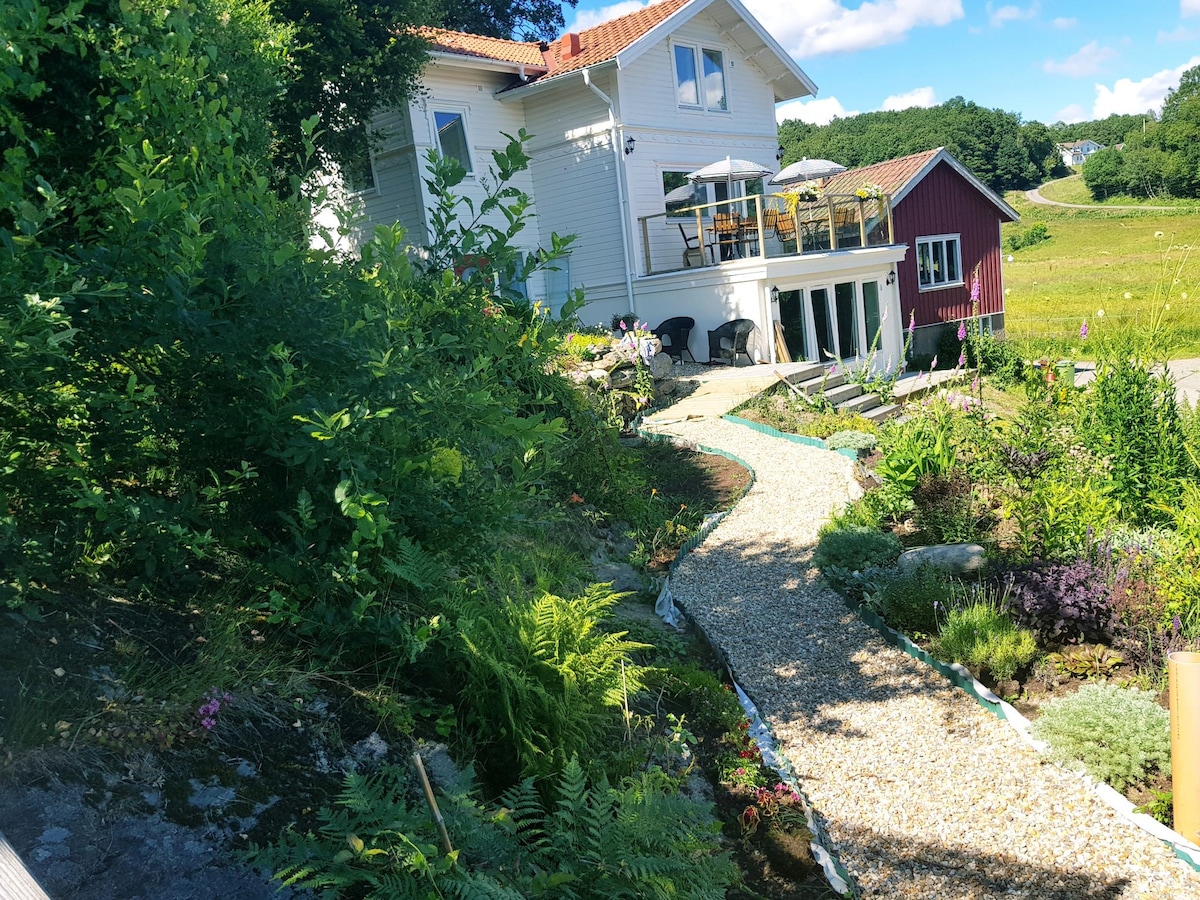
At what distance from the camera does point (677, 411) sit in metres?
13.4

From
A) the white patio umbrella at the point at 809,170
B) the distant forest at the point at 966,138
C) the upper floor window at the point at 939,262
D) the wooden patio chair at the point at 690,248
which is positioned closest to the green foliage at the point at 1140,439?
the wooden patio chair at the point at 690,248

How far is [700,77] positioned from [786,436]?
1172cm

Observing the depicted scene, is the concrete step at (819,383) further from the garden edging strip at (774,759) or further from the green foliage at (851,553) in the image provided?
the green foliage at (851,553)

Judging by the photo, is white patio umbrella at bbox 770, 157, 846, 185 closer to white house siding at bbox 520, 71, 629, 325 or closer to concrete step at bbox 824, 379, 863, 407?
white house siding at bbox 520, 71, 629, 325

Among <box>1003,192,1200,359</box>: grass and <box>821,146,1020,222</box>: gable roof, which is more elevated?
<box>821,146,1020,222</box>: gable roof

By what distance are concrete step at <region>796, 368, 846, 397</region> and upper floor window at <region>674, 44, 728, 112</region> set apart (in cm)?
794

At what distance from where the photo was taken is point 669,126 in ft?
62.0

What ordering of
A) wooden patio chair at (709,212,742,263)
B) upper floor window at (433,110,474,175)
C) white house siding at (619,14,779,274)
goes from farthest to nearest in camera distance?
white house siding at (619,14,779,274) → wooden patio chair at (709,212,742,263) → upper floor window at (433,110,474,175)

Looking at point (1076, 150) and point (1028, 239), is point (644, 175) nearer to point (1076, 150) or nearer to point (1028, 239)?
point (1028, 239)

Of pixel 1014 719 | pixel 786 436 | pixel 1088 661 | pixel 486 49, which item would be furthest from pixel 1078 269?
pixel 1014 719

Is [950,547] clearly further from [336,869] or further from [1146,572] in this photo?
[336,869]

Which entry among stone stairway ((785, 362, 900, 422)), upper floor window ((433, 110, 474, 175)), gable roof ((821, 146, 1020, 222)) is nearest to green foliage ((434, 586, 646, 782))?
stone stairway ((785, 362, 900, 422))

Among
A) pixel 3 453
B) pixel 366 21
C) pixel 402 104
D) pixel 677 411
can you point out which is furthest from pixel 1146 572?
pixel 402 104

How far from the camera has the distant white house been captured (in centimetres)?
7544
